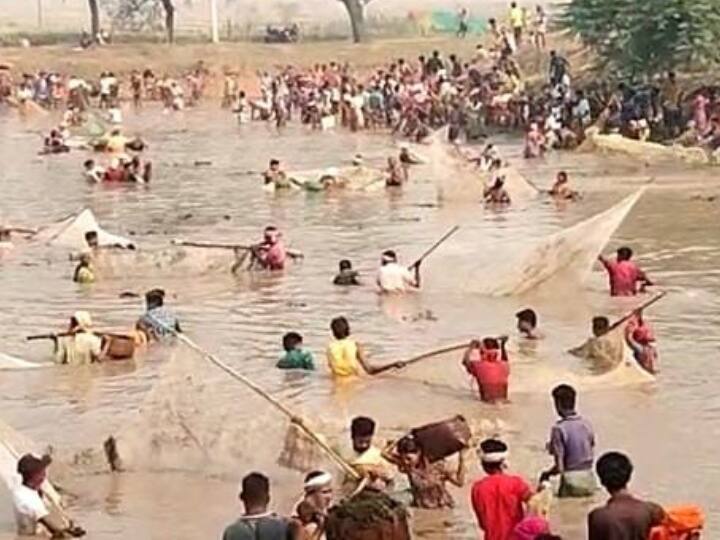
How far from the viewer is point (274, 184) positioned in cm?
3253

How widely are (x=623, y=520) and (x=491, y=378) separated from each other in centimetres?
627

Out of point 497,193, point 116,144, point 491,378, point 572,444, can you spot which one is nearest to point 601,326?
point 491,378

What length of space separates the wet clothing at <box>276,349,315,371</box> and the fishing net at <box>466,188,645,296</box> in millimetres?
3974

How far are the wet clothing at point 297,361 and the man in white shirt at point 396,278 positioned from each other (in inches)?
168

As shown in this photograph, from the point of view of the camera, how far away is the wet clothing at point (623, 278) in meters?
19.7

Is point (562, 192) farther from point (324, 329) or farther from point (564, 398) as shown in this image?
point (564, 398)

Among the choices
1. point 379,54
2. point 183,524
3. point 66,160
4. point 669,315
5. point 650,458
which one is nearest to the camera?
point 183,524

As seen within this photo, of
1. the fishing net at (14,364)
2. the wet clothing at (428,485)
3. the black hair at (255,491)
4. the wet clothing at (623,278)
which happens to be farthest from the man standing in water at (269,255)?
the black hair at (255,491)

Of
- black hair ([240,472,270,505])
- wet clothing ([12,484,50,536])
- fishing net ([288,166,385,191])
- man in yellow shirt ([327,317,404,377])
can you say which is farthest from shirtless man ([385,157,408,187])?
black hair ([240,472,270,505])

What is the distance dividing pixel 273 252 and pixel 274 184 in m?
9.80

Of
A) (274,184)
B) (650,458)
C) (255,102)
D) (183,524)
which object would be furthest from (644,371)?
(255,102)

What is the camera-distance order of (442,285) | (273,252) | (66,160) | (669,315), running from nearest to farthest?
(669,315)
(442,285)
(273,252)
(66,160)

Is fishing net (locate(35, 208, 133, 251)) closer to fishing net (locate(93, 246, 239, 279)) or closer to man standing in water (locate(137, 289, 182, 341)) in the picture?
fishing net (locate(93, 246, 239, 279))

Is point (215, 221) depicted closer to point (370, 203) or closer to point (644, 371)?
point (370, 203)
